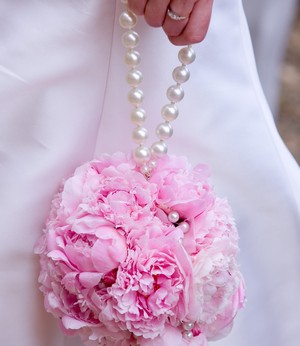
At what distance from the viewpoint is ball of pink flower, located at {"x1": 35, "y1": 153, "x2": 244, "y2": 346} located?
0.67m

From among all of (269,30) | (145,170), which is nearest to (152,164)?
(145,170)

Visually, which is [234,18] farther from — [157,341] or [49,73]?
[157,341]

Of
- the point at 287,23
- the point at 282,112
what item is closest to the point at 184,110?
the point at 287,23

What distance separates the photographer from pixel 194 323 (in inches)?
28.0

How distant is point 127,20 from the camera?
2.53 ft

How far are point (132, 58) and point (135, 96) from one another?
43 millimetres

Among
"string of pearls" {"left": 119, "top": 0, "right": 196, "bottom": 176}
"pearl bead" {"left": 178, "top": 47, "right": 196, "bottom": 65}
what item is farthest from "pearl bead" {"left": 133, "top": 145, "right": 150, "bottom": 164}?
"pearl bead" {"left": 178, "top": 47, "right": 196, "bottom": 65}

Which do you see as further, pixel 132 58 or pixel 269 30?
pixel 269 30

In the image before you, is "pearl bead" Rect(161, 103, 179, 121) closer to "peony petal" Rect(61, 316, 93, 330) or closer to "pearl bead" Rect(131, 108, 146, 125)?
"pearl bead" Rect(131, 108, 146, 125)

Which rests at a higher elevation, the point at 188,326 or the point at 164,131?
the point at 164,131

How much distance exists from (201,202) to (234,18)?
29cm

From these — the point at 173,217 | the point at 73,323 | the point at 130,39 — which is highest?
the point at 130,39

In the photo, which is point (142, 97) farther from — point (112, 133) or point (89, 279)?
point (89, 279)

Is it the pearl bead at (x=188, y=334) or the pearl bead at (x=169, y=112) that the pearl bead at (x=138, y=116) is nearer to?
the pearl bead at (x=169, y=112)
